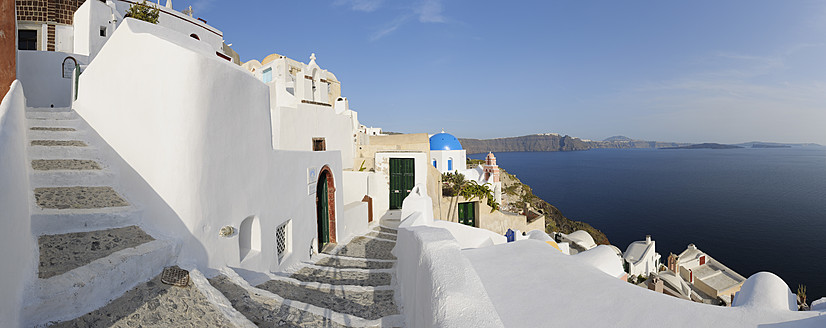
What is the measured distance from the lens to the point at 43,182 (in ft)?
12.4

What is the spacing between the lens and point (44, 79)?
9539 mm

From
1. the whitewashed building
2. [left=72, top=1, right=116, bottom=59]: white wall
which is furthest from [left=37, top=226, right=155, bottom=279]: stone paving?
the whitewashed building

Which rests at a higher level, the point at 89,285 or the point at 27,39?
the point at 27,39

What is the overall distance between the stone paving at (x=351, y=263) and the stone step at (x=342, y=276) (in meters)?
0.50

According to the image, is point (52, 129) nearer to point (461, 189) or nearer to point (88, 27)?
point (88, 27)

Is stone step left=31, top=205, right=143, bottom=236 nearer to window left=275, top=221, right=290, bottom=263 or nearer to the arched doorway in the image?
window left=275, top=221, right=290, bottom=263

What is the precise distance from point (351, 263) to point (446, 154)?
63.5ft

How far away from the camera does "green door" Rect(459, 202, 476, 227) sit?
58.1 feet

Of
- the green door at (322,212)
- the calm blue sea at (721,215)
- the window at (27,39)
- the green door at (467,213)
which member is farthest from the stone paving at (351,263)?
the calm blue sea at (721,215)

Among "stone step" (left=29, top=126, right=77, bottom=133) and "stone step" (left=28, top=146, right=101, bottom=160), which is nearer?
"stone step" (left=28, top=146, right=101, bottom=160)

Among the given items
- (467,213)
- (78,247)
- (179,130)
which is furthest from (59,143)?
(467,213)

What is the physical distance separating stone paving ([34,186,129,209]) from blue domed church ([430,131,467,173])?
74.2 feet

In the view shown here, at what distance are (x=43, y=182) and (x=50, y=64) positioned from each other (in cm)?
879

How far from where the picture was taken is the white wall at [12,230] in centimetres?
216
